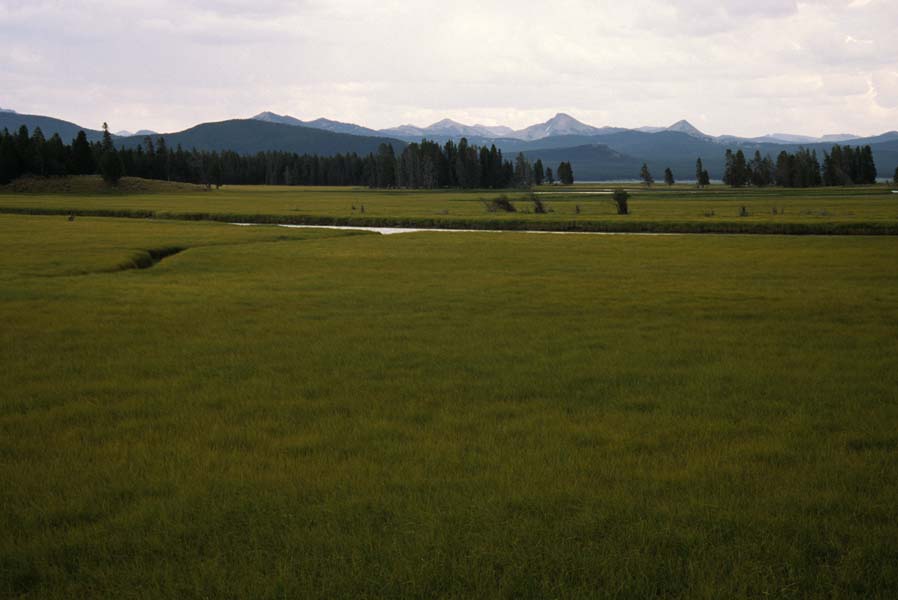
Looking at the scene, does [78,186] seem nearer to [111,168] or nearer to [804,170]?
[111,168]

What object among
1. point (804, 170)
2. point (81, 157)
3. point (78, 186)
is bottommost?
point (804, 170)

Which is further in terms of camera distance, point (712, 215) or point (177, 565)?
point (712, 215)

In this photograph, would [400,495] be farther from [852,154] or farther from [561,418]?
[852,154]

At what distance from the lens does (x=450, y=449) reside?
956 centimetres

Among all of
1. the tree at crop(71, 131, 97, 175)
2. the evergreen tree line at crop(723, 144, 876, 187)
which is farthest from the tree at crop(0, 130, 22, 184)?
the evergreen tree line at crop(723, 144, 876, 187)

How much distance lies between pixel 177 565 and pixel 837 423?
29.6ft

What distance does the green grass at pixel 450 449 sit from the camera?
21.7 feet

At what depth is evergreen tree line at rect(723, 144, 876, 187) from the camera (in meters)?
169

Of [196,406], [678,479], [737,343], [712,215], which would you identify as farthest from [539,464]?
[712,215]

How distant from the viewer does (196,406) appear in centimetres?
1188

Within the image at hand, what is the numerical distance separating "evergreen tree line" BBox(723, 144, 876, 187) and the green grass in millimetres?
163763

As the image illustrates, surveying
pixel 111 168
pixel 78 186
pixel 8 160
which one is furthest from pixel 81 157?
pixel 111 168

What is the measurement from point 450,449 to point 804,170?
181 metres

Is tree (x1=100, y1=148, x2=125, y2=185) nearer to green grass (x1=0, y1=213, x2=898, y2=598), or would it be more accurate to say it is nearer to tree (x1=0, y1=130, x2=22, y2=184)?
tree (x1=0, y1=130, x2=22, y2=184)
